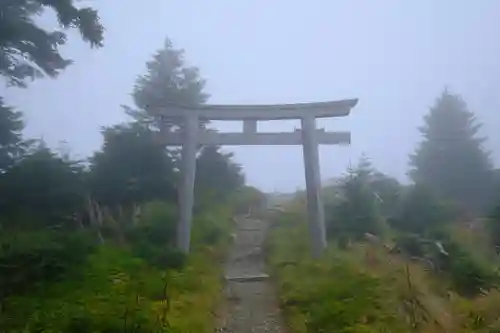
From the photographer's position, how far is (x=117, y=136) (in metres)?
13.6

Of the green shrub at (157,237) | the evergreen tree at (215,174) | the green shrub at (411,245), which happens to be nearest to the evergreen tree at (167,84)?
the evergreen tree at (215,174)

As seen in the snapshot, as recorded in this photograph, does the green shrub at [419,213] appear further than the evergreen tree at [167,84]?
No

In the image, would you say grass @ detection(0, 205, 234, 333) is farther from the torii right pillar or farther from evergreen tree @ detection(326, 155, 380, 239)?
evergreen tree @ detection(326, 155, 380, 239)

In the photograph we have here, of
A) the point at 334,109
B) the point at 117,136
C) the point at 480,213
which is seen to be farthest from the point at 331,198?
the point at 117,136

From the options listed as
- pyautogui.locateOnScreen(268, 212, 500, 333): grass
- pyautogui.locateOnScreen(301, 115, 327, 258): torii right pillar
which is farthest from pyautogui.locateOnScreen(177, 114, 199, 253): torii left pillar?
pyautogui.locateOnScreen(301, 115, 327, 258): torii right pillar

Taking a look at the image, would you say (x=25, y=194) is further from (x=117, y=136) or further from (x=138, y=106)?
(x=138, y=106)

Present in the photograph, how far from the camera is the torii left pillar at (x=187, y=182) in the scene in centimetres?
1131

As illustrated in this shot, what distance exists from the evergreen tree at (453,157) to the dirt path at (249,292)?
6.19 m

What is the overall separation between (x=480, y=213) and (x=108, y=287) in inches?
472

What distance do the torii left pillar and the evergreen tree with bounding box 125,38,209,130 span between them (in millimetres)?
6088

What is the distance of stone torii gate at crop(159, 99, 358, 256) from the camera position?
11.6 m

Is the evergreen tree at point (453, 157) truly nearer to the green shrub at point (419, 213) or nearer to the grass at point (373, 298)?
the green shrub at point (419, 213)

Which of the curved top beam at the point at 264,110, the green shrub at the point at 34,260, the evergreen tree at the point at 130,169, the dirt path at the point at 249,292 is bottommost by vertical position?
the dirt path at the point at 249,292

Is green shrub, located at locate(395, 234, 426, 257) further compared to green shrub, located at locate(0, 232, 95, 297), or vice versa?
green shrub, located at locate(395, 234, 426, 257)
